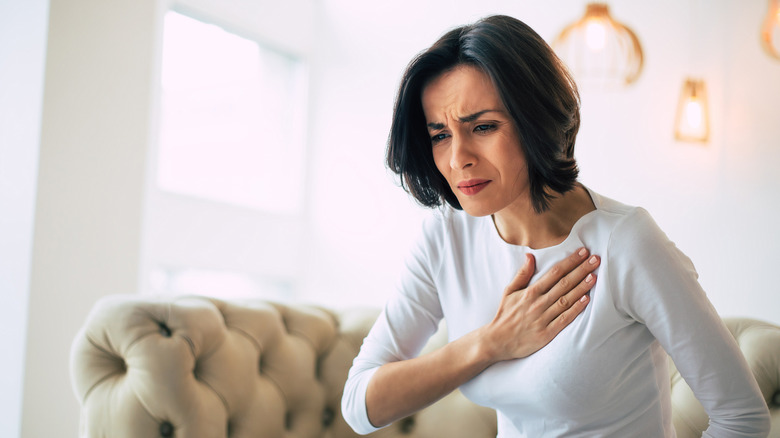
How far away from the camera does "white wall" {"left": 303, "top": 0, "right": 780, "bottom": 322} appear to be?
317 centimetres

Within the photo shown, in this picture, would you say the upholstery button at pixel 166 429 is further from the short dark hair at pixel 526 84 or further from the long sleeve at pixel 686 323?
the long sleeve at pixel 686 323

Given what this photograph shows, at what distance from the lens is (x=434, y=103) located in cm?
113

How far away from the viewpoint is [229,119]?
4.73m

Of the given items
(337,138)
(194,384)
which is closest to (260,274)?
(337,138)

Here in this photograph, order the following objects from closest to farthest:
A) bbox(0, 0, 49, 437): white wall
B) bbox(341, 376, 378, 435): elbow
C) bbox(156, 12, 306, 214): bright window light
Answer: bbox(341, 376, 378, 435): elbow < bbox(0, 0, 49, 437): white wall < bbox(156, 12, 306, 214): bright window light

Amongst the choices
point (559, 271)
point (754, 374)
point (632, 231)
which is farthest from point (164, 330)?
point (754, 374)

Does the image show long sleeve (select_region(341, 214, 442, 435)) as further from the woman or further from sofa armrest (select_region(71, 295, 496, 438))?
sofa armrest (select_region(71, 295, 496, 438))

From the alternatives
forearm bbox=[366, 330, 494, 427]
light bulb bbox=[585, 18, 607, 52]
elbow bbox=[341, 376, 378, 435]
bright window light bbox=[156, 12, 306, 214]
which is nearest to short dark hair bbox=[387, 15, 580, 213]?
forearm bbox=[366, 330, 494, 427]

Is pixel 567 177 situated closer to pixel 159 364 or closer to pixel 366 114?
pixel 159 364

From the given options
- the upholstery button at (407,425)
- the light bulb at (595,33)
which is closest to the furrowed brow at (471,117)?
the upholstery button at (407,425)

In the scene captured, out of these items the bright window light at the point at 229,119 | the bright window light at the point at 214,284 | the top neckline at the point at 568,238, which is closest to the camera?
the top neckline at the point at 568,238

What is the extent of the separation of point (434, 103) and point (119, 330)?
2.22 feet

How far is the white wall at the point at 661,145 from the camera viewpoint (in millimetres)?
3170

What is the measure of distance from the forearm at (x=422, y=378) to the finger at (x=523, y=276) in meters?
0.09
